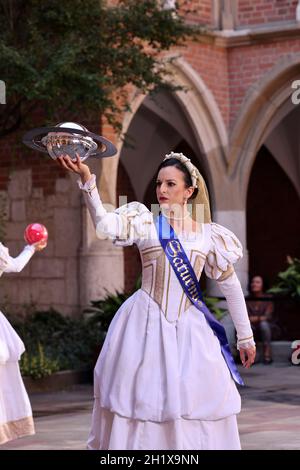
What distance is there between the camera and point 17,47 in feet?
45.8

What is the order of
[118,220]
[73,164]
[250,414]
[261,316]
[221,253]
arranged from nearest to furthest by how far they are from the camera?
[73,164] < [118,220] < [221,253] < [250,414] < [261,316]

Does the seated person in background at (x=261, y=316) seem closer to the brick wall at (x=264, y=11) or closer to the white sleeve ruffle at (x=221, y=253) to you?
the brick wall at (x=264, y=11)

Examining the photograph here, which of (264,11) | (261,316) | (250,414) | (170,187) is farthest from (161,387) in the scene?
(264,11)

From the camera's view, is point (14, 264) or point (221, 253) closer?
point (221, 253)

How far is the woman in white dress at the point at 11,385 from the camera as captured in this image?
9.02 meters

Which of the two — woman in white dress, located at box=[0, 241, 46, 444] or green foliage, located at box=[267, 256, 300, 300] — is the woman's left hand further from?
green foliage, located at box=[267, 256, 300, 300]

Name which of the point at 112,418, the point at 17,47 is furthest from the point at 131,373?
the point at 17,47

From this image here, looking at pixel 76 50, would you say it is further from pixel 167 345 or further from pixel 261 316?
pixel 167 345

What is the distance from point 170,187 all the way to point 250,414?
5201 mm

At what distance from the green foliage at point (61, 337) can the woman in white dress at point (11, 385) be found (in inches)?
193

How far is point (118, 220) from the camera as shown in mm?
6320

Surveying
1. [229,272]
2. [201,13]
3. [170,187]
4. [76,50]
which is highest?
[201,13]
